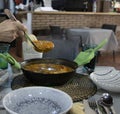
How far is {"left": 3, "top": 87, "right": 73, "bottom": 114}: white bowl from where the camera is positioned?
754 mm

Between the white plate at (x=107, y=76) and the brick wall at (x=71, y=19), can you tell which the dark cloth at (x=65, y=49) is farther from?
the brick wall at (x=71, y=19)

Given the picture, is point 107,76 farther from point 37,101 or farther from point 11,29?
point 11,29

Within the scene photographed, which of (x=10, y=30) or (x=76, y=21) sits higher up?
(x=10, y=30)

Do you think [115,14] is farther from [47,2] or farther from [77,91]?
[77,91]

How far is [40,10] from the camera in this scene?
4.67 metres

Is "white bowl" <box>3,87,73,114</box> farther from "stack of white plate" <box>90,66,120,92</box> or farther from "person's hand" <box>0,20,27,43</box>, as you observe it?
"person's hand" <box>0,20,27,43</box>

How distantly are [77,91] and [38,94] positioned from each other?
0.19 m

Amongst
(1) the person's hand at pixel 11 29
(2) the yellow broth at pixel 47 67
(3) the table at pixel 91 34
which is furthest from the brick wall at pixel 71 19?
(2) the yellow broth at pixel 47 67

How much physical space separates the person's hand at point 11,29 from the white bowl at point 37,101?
1.32ft

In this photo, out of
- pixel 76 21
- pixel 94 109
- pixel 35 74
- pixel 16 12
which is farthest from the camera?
pixel 76 21

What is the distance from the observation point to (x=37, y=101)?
0.82 m

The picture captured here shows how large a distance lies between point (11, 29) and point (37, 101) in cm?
47

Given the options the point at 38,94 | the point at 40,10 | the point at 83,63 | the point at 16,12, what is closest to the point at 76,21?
the point at 40,10

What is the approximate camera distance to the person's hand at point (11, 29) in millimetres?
1146
